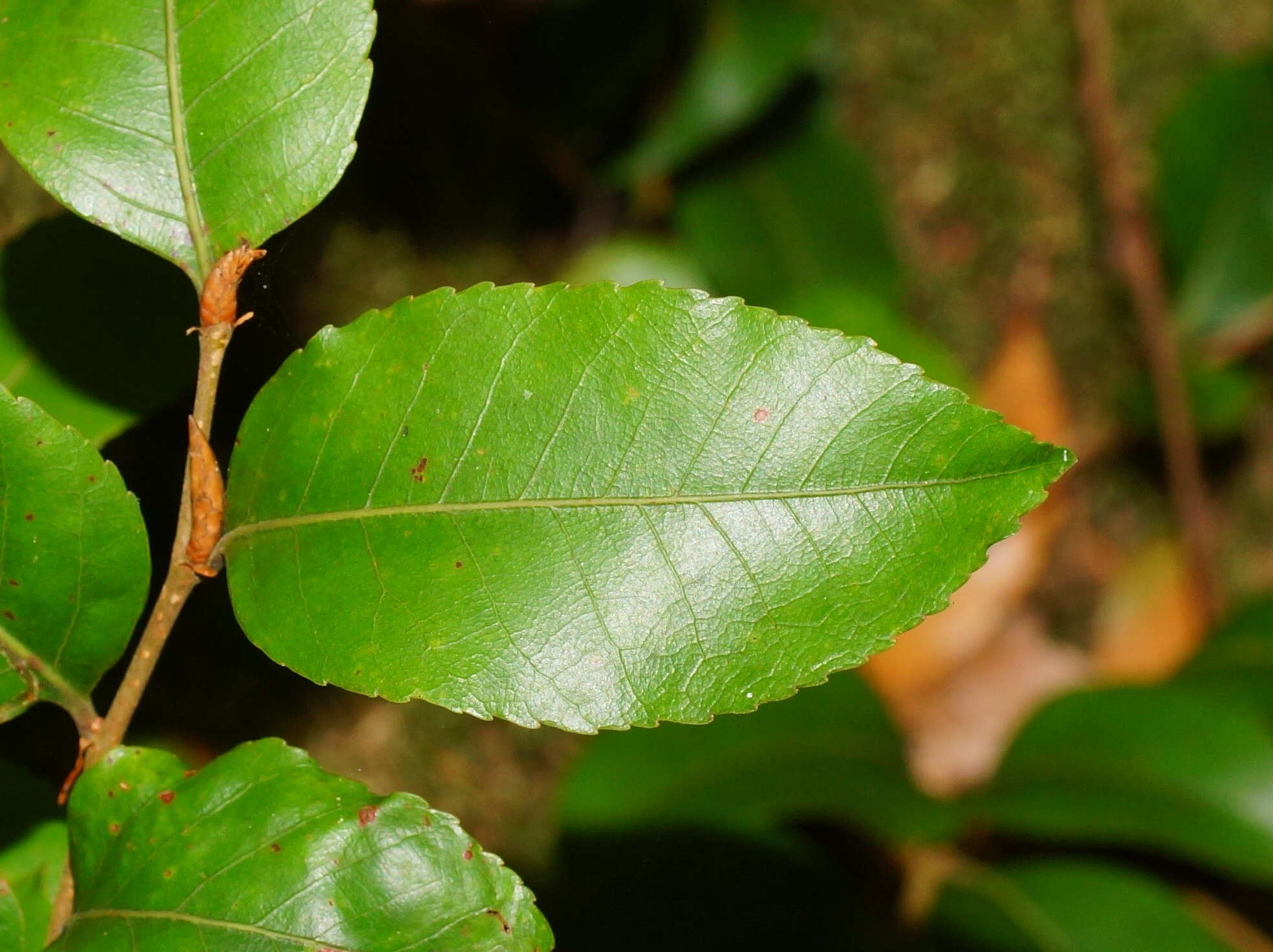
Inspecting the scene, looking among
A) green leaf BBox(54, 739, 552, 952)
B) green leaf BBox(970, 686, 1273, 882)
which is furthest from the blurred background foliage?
green leaf BBox(54, 739, 552, 952)

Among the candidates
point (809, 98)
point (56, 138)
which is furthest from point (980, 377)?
point (56, 138)

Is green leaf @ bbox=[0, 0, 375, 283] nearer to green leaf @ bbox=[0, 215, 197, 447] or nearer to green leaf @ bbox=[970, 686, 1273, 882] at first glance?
green leaf @ bbox=[0, 215, 197, 447]

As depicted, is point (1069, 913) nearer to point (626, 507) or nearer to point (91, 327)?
point (626, 507)

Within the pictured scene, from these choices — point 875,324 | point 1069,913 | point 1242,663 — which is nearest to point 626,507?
point 875,324

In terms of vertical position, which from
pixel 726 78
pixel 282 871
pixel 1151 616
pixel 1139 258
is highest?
pixel 726 78

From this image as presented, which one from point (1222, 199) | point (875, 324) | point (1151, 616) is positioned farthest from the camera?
point (1151, 616)

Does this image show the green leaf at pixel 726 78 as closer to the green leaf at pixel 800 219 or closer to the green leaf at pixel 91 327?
the green leaf at pixel 800 219

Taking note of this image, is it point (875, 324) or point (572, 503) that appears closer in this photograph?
point (572, 503)

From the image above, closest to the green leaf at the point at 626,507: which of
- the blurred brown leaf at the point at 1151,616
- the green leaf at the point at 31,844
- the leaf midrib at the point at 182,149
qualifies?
the leaf midrib at the point at 182,149
